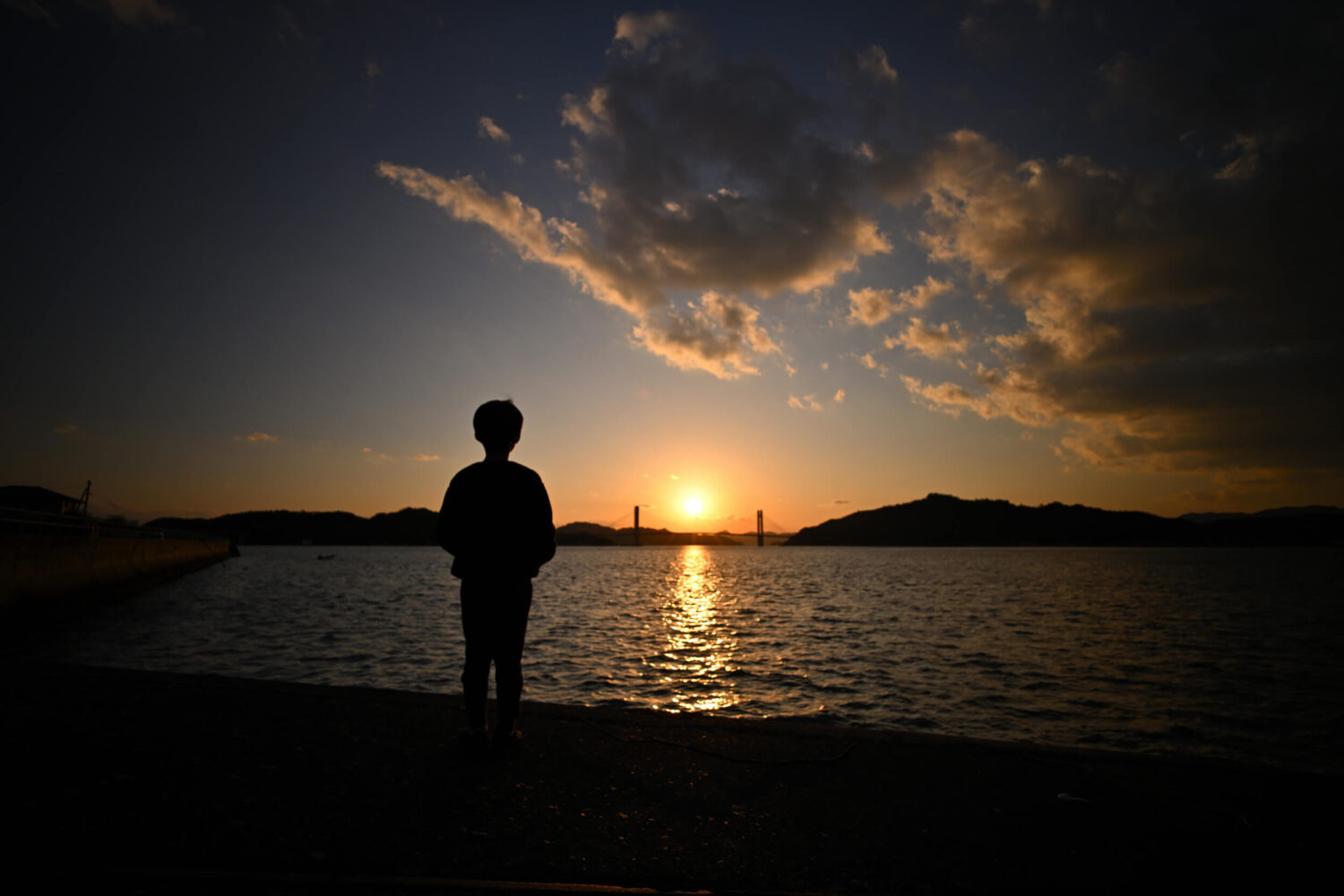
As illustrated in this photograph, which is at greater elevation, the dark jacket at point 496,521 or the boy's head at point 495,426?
the boy's head at point 495,426

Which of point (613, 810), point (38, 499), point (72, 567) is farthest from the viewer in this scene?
point (38, 499)

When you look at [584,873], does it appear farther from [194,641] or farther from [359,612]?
[359,612]

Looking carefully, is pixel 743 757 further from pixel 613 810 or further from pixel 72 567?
pixel 72 567

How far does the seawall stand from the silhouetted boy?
828 inches

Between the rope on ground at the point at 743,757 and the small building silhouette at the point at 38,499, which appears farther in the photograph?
the small building silhouette at the point at 38,499

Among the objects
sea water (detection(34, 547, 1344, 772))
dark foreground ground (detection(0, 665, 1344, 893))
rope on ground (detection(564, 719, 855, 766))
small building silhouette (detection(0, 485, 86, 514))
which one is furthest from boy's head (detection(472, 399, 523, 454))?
small building silhouette (detection(0, 485, 86, 514))

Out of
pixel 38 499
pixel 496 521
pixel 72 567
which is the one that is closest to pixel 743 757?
pixel 496 521

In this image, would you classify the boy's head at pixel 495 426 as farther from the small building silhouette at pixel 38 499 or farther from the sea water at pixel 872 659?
the small building silhouette at pixel 38 499

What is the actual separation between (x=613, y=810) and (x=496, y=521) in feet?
6.09

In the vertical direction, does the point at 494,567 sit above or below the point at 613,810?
above

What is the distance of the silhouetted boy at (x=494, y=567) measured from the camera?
13.7 feet

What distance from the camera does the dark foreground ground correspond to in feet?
8.75

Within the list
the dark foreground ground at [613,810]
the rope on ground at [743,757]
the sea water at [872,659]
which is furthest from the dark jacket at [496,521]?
the sea water at [872,659]

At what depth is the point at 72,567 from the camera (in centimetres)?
2347
